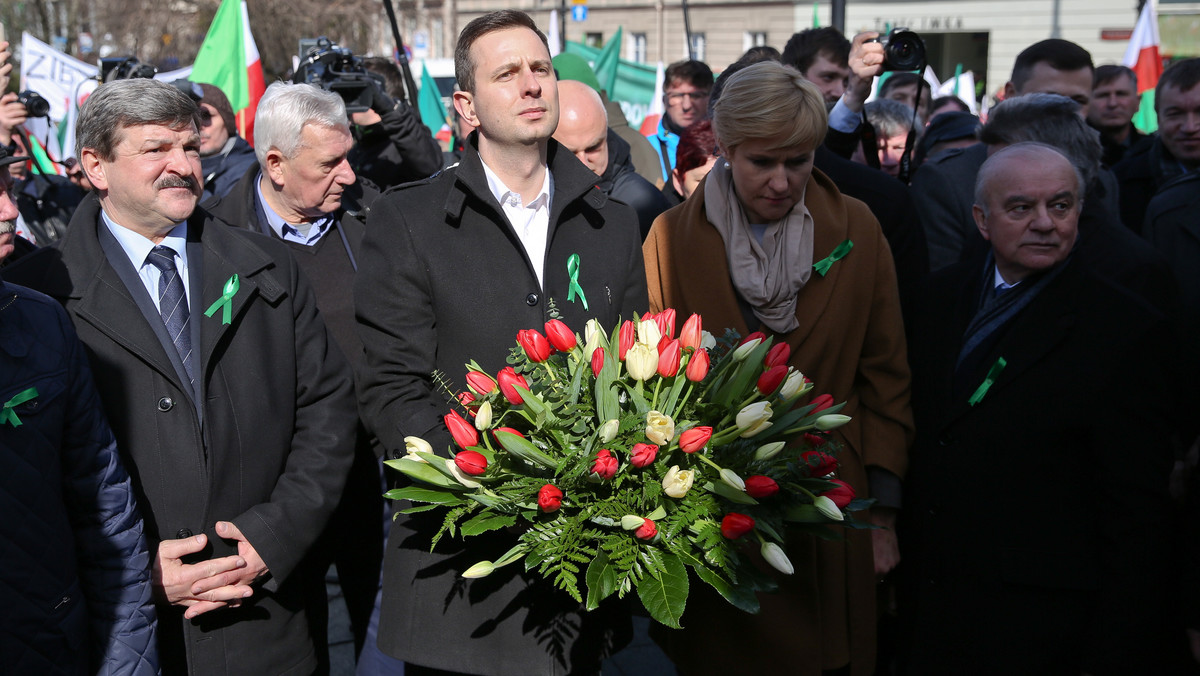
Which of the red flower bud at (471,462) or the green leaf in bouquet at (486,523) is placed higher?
the red flower bud at (471,462)

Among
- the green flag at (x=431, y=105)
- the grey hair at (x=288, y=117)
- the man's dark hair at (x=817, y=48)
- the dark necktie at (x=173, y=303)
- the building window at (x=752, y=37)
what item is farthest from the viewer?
the building window at (x=752, y=37)

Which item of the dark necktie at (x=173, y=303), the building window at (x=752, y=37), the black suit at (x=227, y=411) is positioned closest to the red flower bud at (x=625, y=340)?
the black suit at (x=227, y=411)

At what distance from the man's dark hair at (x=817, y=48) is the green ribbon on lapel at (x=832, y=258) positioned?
7.50ft

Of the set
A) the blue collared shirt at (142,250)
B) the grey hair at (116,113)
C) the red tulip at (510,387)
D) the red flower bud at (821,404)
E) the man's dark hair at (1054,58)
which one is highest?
the grey hair at (116,113)

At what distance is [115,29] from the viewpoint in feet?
82.2

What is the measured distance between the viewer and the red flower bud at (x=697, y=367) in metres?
2.04

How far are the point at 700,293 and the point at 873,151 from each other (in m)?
2.08

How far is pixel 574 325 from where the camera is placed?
2635 mm

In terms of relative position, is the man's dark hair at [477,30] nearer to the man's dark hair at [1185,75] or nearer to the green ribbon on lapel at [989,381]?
the green ribbon on lapel at [989,381]

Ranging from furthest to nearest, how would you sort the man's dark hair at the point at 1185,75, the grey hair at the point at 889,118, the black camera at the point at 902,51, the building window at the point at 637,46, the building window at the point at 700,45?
the building window at the point at 637,46
the building window at the point at 700,45
the grey hair at the point at 889,118
the man's dark hair at the point at 1185,75
the black camera at the point at 902,51

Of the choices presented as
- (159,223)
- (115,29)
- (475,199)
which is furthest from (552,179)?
(115,29)

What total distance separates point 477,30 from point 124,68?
3436 mm

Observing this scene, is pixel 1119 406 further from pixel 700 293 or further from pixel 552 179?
pixel 552 179

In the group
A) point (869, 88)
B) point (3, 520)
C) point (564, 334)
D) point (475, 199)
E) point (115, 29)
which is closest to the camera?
point (3, 520)
